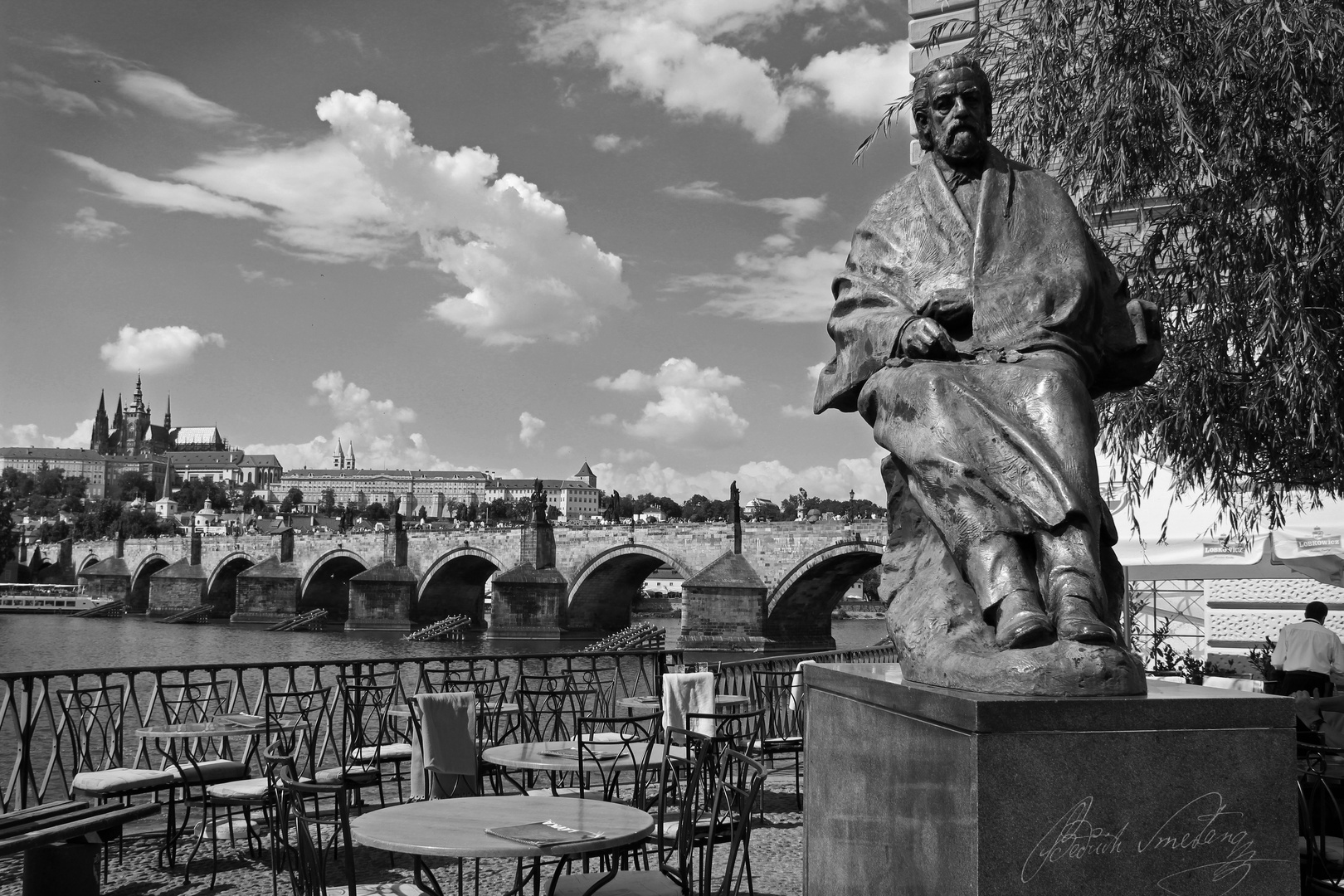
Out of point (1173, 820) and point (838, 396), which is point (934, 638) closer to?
point (1173, 820)

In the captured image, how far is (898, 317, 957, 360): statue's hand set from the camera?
2.97 metres

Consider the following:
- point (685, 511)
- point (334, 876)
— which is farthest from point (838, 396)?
point (685, 511)

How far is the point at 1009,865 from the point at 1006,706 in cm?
27

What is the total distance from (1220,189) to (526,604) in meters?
38.0

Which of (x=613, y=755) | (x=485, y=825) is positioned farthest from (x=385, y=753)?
(x=485, y=825)

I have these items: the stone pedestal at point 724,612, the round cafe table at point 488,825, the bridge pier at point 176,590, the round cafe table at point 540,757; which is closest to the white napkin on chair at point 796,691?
the round cafe table at point 540,757

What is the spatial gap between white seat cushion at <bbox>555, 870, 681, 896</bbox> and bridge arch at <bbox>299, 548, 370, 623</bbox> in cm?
4888

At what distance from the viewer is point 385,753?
6.73 meters

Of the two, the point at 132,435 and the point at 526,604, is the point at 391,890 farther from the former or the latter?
the point at 132,435

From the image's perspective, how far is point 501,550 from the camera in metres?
45.4

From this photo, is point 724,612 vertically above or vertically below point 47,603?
above

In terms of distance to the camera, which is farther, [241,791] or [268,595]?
[268,595]

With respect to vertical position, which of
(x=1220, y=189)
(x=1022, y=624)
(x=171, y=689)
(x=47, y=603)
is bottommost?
(x=47, y=603)
